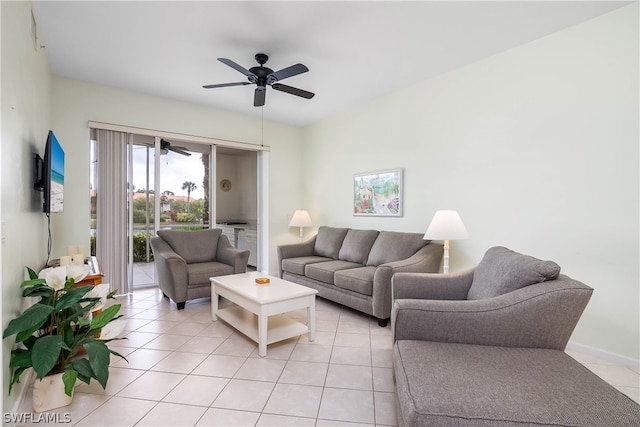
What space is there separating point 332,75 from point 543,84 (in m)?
2.04

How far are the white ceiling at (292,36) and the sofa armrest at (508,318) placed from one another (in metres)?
2.11

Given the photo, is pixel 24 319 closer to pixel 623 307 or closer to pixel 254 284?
pixel 254 284

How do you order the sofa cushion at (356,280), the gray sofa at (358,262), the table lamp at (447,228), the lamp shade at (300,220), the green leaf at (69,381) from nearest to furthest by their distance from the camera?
the green leaf at (69,381) → the table lamp at (447,228) → the gray sofa at (358,262) → the sofa cushion at (356,280) → the lamp shade at (300,220)

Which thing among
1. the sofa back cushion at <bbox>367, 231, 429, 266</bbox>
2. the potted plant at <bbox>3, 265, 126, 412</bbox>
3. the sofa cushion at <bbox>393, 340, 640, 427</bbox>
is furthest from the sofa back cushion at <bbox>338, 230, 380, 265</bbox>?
the potted plant at <bbox>3, 265, 126, 412</bbox>

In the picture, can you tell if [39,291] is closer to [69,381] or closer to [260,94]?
[69,381]

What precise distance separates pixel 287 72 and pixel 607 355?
3.43 metres

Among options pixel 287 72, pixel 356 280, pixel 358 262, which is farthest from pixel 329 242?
pixel 287 72

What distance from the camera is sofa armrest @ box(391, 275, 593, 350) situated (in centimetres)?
149

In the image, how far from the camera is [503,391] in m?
1.15

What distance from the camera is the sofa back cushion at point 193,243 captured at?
13.2 ft

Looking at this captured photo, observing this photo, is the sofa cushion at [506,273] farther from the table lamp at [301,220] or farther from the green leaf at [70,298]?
the table lamp at [301,220]

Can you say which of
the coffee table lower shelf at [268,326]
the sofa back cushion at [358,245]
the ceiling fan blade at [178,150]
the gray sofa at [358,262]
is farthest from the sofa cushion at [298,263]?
the ceiling fan blade at [178,150]

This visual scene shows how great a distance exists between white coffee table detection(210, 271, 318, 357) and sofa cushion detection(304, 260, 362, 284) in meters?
0.73

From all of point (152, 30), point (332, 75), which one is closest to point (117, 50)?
point (152, 30)
